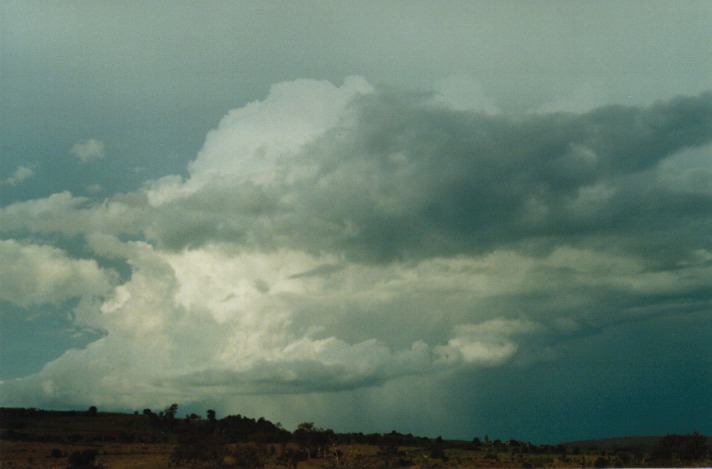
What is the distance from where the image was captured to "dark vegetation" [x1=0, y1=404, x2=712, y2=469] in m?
73.7

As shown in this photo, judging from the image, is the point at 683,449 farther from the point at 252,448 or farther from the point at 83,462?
the point at 83,462

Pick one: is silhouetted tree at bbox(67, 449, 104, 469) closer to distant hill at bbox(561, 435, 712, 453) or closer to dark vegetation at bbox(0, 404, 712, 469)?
dark vegetation at bbox(0, 404, 712, 469)

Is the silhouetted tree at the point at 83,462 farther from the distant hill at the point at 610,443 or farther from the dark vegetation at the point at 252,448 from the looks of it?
the distant hill at the point at 610,443

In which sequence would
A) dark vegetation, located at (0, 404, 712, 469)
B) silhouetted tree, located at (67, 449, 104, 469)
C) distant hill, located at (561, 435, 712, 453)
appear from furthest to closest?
distant hill, located at (561, 435, 712, 453) < dark vegetation, located at (0, 404, 712, 469) < silhouetted tree, located at (67, 449, 104, 469)

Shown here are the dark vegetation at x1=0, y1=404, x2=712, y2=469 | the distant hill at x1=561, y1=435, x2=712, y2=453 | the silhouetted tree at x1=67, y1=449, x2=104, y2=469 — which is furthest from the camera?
the distant hill at x1=561, y1=435, x2=712, y2=453

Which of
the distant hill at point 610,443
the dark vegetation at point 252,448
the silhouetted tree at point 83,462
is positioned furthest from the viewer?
the distant hill at point 610,443

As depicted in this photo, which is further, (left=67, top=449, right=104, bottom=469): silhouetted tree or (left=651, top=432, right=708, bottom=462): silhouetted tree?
(left=651, top=432, right=708, bottom=462): silhouetted tree

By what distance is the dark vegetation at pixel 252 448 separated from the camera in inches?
2901

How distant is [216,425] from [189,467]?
3373 cm

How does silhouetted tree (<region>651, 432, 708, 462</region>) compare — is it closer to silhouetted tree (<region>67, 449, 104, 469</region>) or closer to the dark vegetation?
the dark vegetation

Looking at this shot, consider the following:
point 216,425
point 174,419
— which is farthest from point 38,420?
point 216,425

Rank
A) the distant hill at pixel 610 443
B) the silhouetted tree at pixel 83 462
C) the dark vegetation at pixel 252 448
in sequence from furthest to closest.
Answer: the distant hill at pixel 610 443 < the dark vegetation at pixel 252 448 < the silhouetted tree at pixel 83 462

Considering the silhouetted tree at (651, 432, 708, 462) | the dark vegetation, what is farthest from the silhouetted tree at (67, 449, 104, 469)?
the silhouetted tree at (651, 432, 708, 462)

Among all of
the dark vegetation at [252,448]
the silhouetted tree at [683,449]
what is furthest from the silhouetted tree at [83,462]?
the silhouetted tree at [683,449]
